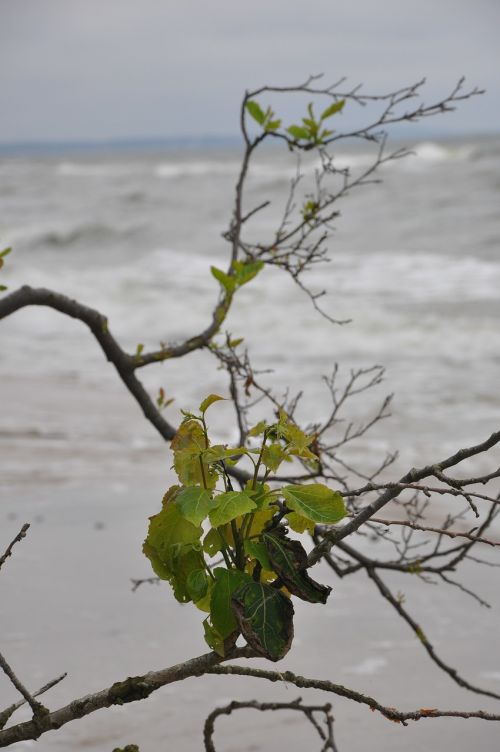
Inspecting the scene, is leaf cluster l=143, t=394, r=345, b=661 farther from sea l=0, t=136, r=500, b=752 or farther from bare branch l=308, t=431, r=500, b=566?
sea l=0, t=136, r=500, b=752

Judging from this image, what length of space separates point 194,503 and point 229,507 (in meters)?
0.06

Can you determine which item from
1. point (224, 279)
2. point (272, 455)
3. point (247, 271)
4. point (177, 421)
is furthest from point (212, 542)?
point (177, 421)

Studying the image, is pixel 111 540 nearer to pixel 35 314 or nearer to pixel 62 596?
pixel 62 596

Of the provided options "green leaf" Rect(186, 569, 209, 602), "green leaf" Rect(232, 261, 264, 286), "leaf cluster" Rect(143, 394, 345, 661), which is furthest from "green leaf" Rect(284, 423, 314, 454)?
"green leaf" Rect(232, 261, 264, 286)

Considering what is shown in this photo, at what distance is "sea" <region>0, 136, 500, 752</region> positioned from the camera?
10.4ft

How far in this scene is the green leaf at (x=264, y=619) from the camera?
3.83 ft

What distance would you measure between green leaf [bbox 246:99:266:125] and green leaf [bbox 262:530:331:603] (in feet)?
5.34

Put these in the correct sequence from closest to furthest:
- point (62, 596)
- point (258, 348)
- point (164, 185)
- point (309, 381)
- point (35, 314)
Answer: point (62, 596)
point (309, 381)
point (258, 348)
point (35, 314)
point (164, 185)

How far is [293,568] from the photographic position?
1194 mm

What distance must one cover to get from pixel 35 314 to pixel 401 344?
16.0 ft

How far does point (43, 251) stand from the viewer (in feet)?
73.2

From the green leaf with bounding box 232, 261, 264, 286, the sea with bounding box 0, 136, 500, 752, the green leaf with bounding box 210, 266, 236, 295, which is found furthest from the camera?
the sea with bounding box 0, 136, 500, 752

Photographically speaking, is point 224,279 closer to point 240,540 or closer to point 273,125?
point 273,125

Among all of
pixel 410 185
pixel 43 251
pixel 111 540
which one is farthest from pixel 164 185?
pixel 111 540
